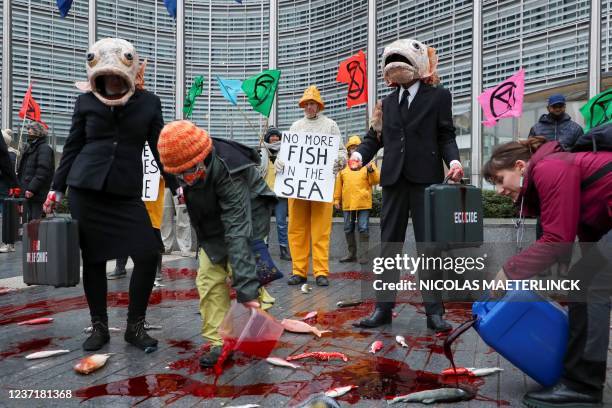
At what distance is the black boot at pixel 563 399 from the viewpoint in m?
2.83

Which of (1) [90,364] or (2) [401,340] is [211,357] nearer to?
(1) [90,364]

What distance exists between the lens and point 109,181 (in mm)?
3979

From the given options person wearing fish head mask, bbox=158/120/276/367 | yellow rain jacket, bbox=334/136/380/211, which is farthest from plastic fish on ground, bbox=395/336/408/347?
yellow rain jacket, bbox=334/136/380/211

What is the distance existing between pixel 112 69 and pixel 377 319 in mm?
2774

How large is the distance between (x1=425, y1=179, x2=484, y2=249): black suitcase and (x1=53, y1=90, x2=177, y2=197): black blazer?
6.45 feet

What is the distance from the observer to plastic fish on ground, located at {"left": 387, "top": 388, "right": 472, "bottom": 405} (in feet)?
9.62

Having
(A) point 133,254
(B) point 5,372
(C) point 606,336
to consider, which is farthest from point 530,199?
(B) point 5,372

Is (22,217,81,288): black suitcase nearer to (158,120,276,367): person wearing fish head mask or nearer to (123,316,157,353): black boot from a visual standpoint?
(123,316,157,353): black boot

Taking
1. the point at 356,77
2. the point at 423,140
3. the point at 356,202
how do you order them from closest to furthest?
the point at 423,140 → the point at 356,202 → the point at 356,77

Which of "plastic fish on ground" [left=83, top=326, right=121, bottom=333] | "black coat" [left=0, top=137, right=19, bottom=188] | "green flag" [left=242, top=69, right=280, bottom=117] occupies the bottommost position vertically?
"plastic fish on ground" [left=83, top=326, right=121, bottom=333]

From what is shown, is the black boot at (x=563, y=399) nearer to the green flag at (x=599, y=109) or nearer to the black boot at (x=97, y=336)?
the black boot at (x=97, y=336)

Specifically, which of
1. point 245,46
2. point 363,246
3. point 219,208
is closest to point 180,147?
point 219,208

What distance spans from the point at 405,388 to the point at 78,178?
2573 millimetres

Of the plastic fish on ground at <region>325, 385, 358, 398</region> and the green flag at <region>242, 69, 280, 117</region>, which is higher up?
the green flag at <region>242, 69, 280, 117</region>
